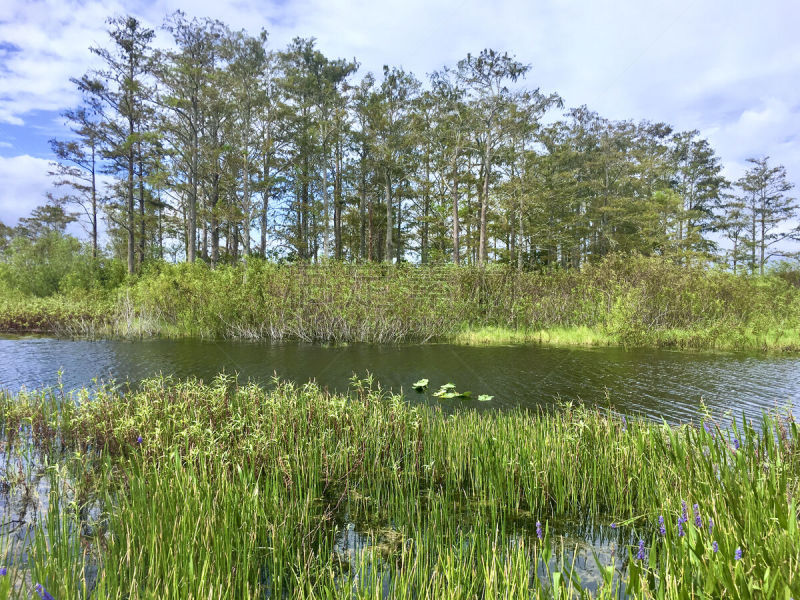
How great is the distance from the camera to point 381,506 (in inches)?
154

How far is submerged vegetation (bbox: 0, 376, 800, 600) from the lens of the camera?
6.79 ft

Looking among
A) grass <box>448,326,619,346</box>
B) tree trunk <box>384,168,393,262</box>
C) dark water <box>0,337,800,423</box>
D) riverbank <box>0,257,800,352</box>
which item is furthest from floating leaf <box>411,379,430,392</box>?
tree trunk <box>384,168,393,262</box>

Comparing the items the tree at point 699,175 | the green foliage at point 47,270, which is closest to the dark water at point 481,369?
the green foliage at point 47,270

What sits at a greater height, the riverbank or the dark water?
the riverbank

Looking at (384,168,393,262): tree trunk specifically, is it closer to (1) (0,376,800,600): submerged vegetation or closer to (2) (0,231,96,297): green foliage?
(2) (0,231,96,297): green foliage

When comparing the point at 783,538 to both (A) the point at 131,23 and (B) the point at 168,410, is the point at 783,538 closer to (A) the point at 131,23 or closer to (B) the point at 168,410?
(B) the point at 168,410

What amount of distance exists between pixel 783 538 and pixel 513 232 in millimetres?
32962

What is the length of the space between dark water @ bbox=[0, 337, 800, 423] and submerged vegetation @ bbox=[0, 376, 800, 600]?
3.50m

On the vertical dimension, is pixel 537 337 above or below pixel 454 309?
below

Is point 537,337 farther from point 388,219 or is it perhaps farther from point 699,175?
point 699,175

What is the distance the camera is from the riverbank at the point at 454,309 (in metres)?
16.0

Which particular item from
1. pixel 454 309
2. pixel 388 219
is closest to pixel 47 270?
pixel 388 219

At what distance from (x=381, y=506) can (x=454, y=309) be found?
549 inches

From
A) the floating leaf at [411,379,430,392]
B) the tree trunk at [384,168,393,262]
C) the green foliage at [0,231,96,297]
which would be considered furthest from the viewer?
the tree trunk at [384,168,393,262]
